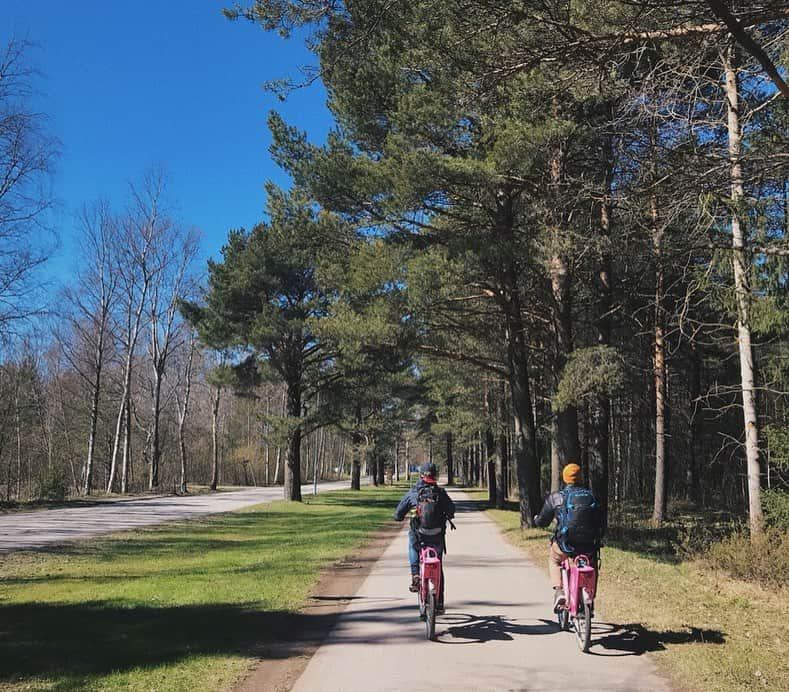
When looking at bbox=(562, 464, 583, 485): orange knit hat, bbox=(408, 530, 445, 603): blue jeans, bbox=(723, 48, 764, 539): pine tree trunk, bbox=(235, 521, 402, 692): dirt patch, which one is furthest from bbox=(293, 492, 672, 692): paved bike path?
bbox=(723, 48, 764, 539): pine tree trunk

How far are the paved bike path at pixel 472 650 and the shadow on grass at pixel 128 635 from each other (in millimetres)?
655

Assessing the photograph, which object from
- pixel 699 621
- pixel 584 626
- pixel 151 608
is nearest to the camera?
pixel 584 626

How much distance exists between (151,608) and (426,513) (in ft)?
12.3

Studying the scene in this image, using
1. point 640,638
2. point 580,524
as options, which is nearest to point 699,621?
point 640,638

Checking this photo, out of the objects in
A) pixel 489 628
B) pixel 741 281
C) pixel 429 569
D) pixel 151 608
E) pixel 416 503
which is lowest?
pixel 151 608

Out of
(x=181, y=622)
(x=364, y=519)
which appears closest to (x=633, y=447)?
Answer: (x=364, y=519)

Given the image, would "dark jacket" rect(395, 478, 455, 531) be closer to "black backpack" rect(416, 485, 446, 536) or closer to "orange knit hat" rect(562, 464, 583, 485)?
"black backpack" rect(416, 485, 446, 536)

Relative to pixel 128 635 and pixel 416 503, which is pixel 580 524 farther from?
pixel 128 635

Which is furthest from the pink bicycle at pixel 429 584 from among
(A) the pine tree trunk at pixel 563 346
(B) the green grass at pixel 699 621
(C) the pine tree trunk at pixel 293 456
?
(C) the pine tree trunk at pixel 293 456

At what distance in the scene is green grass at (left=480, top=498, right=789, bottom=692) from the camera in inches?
207

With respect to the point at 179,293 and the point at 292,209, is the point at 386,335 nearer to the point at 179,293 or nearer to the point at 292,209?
the point at 292,209

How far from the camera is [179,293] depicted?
124 ft

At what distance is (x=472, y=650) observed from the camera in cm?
600

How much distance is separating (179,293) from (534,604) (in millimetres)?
33567
